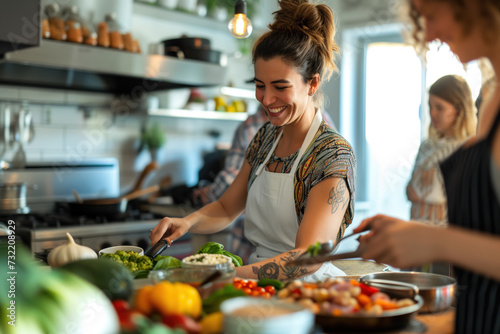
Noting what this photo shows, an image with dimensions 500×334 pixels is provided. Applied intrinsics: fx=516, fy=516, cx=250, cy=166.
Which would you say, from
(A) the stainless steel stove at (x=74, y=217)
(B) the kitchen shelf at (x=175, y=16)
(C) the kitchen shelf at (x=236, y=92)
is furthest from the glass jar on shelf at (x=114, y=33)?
(C) the kitchen shelf at (x=236, y=92)

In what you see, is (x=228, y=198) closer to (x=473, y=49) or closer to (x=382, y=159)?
(x=473, y=49)

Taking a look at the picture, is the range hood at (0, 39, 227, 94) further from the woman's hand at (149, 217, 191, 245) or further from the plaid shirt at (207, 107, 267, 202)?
the woman's hand at (149, 217, 191, 245)

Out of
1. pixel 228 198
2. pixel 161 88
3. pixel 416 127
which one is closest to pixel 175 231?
pixel 228 198

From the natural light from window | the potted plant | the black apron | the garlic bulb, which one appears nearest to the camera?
the black apron

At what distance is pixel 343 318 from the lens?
106 cm

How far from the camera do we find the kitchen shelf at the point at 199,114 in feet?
13.7

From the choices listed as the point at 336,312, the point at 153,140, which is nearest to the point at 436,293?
the point at 336,312

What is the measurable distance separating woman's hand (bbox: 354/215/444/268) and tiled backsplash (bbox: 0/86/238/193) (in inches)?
122

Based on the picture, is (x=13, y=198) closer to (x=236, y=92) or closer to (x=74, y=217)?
(x=74, y=217)

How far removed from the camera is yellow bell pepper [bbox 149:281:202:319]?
1021 millimetres

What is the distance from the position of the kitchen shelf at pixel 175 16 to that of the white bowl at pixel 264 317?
355 cm

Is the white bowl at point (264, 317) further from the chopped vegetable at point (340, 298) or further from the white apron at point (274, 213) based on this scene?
the white apron at point (274, 213)

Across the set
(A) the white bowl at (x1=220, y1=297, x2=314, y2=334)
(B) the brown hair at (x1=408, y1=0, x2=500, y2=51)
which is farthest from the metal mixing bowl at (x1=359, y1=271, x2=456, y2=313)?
(B) the brown hair at (x1=408, y1=0, x2=500, y2=51)

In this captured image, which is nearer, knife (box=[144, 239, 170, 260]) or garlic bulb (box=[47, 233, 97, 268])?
garlic bulb (box=[47, 233, 97, 268])
